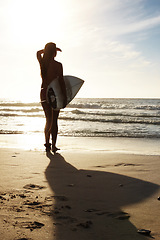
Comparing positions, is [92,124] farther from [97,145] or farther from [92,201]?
[92,201]

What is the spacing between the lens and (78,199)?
244cm

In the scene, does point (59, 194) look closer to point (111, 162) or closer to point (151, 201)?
point (151, 201)

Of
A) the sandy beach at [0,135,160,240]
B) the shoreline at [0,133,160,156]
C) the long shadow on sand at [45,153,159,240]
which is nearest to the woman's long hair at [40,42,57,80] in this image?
the shoreline at [0,133,160,156]

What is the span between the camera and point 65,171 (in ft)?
11.8

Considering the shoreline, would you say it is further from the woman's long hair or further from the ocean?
the woman's long hair

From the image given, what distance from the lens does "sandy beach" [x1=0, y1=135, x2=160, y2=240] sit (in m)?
1.80

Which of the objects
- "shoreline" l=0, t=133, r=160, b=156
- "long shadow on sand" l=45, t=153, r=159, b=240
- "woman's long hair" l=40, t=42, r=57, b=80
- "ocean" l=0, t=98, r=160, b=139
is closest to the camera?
"long shadow on sand" l=45, t=153, r=159, b=240

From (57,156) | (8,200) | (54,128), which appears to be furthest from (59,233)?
(54,128)

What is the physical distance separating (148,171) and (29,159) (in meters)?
1.82

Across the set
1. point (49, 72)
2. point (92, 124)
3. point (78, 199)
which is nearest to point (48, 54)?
point (49, 72)

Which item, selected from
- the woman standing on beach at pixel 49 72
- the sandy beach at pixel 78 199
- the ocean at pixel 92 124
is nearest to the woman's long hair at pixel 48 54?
the woman standing on beach at pixel 49 72

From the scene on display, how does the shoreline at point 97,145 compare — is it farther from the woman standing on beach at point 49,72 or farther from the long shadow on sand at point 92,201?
the long shadow on sand at point 92,201

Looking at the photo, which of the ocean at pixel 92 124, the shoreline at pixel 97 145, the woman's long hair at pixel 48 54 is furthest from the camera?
the ocean at pixel 92 124

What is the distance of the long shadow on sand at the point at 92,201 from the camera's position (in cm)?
179
